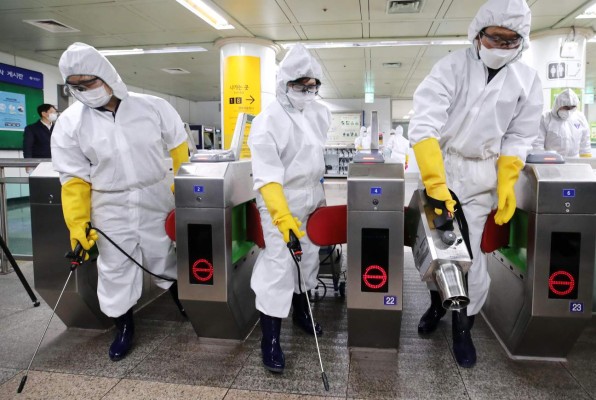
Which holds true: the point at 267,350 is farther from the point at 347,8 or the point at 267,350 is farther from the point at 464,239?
the point at 347,8

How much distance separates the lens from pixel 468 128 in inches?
79.4

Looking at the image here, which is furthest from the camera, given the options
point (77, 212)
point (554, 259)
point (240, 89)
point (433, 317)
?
point (240, 89)

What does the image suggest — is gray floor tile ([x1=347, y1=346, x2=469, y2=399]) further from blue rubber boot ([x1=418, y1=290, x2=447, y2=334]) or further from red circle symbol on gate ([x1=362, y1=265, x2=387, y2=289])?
red circle symbol on gate ([x1=362, y1=265, x2=387, y2=289])

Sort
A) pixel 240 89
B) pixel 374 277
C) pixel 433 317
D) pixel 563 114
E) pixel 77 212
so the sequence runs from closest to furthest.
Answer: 1. pixel 374 277
2. pixel 77 212
3. pixel 433 317
4. pixel 563 114
5. pixel 240 89

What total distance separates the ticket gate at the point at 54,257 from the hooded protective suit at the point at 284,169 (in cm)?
102

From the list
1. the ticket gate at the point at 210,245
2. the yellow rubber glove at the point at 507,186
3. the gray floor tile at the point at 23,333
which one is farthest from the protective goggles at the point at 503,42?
the gray floor tile at the point at 23,333

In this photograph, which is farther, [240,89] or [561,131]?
[240,89]

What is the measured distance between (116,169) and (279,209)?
2.97 feet

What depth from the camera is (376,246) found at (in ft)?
6.72

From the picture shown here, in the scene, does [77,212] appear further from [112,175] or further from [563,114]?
[563,114]

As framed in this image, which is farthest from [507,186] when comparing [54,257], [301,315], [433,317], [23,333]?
[23,333]

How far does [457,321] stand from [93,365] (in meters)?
1.79

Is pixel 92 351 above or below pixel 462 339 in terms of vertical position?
below

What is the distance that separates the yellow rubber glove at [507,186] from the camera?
200 cm
